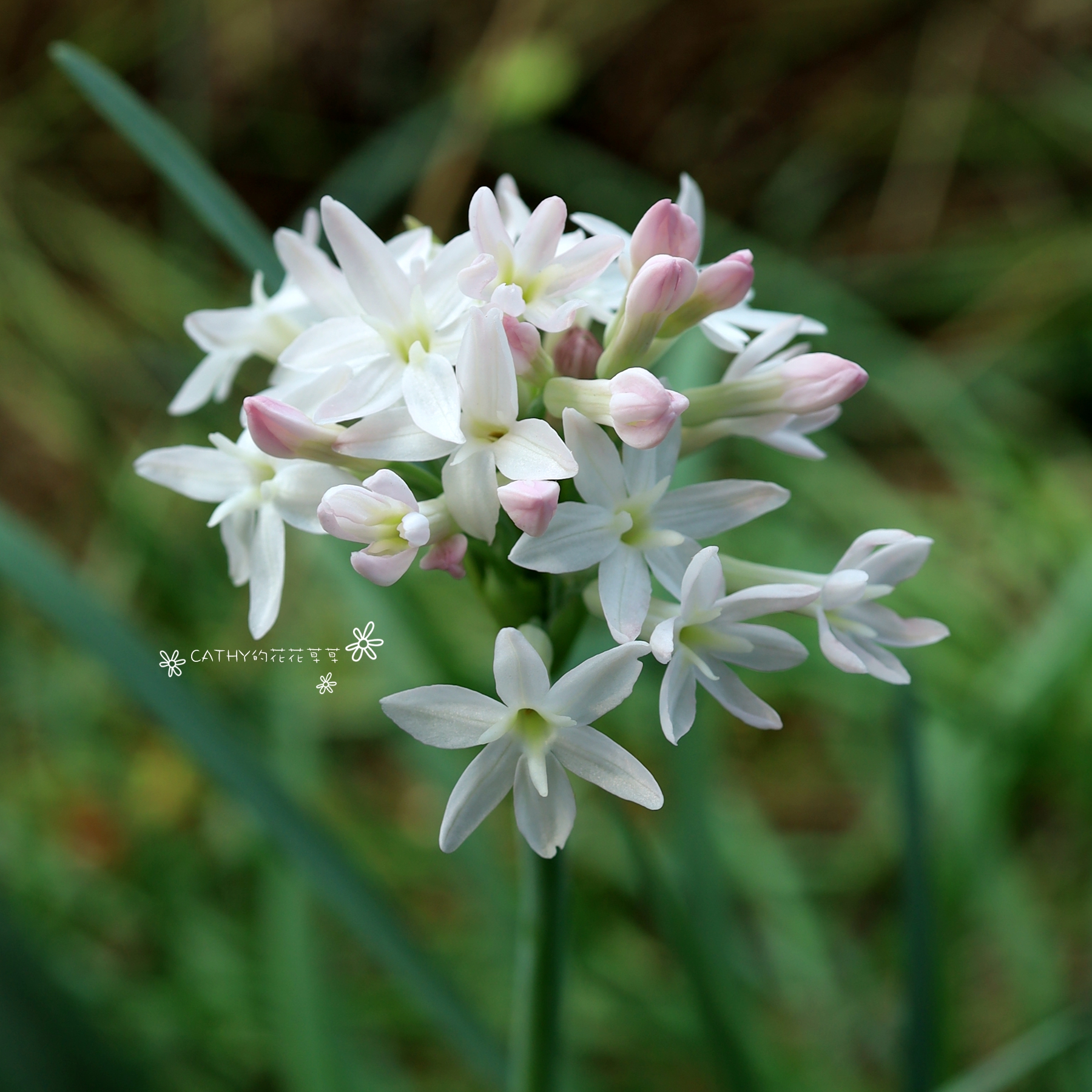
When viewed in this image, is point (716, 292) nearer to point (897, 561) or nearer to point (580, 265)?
point (580, 265)

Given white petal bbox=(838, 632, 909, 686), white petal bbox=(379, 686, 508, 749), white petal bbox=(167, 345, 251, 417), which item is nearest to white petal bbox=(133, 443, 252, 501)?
white petal bbox=(167, 345, 251, 417)

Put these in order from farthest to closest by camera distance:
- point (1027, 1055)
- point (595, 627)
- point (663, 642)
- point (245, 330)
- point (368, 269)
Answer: point (595, 627)
point (1027, 1055)
point (245, 330)
point (368, 269)
point (663, 642)

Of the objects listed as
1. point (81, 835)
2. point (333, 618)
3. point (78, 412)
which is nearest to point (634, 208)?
point (333, 618)

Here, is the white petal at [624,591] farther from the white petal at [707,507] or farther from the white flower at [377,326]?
the white flower at [377,326]

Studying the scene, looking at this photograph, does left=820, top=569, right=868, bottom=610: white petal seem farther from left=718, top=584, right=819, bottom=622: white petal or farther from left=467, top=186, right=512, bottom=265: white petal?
left=467, top=186, right=512, bottom=265: white petal

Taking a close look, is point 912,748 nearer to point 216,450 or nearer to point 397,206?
point 216,450

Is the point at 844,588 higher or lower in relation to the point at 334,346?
lower

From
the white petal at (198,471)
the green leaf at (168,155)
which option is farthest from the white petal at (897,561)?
the green leaf at (168,155)

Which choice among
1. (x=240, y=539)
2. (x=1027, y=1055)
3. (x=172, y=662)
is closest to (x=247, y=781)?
(x=172, y=662)
